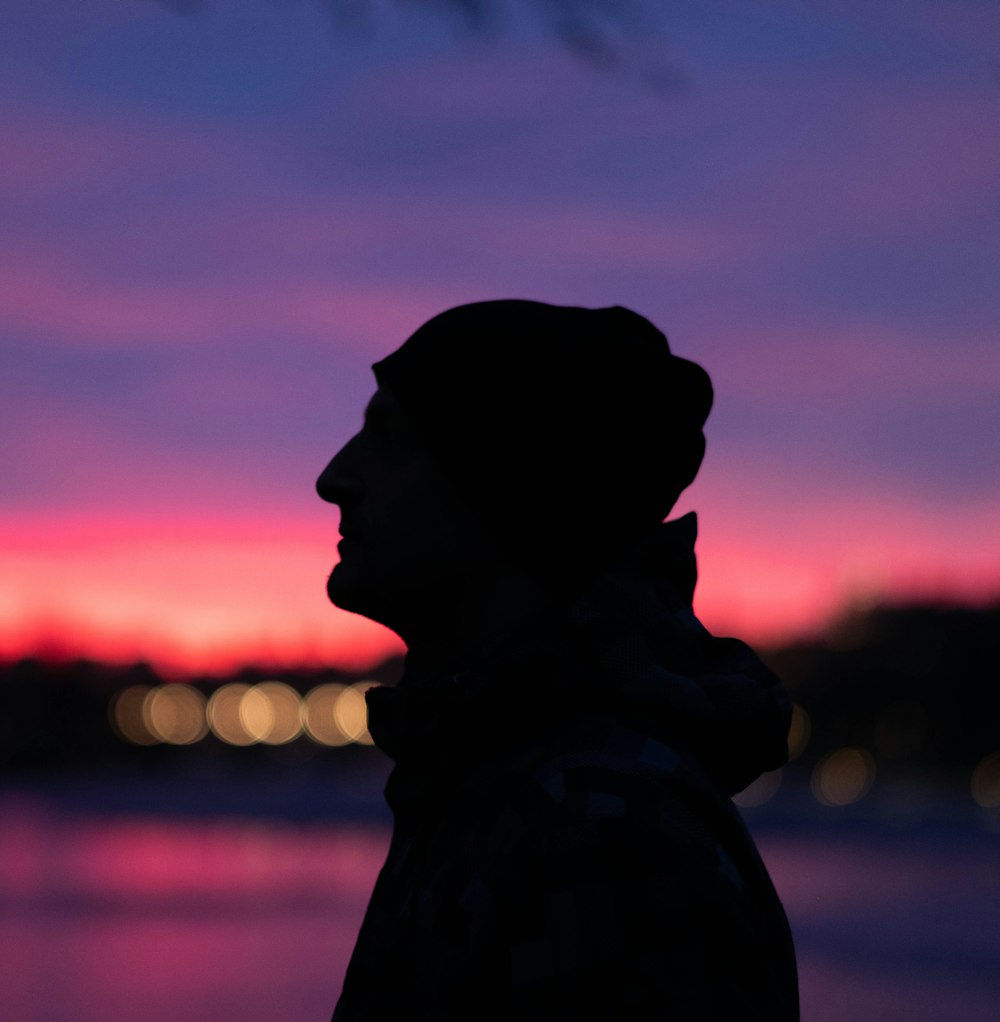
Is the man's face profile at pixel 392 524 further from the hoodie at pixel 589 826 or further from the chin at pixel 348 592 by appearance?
the hoodie at pixel 589 826

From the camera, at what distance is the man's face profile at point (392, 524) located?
253cm

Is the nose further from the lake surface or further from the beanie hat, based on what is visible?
the lake surface

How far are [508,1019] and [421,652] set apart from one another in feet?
2.08

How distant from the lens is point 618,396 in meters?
2.48

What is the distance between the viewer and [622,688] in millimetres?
2338

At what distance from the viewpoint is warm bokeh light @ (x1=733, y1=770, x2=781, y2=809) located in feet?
207

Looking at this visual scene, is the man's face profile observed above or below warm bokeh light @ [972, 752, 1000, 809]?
below

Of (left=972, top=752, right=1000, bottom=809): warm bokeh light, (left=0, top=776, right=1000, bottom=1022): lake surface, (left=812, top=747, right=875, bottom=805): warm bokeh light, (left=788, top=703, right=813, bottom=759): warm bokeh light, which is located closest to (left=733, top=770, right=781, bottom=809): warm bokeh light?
(left=812, top=747, right=875, bottom=805): warm bokeh light

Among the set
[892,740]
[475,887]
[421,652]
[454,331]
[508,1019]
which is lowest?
[508,1019]

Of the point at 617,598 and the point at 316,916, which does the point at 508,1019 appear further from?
the point at 316,916

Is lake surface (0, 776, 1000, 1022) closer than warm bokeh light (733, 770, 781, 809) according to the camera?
Yes

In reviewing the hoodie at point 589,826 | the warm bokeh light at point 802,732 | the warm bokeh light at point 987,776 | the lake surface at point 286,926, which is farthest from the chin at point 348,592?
the warm bokeh light at point 802,732

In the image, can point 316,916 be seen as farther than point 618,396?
Yes

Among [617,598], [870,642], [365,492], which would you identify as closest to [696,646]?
[617,598]
